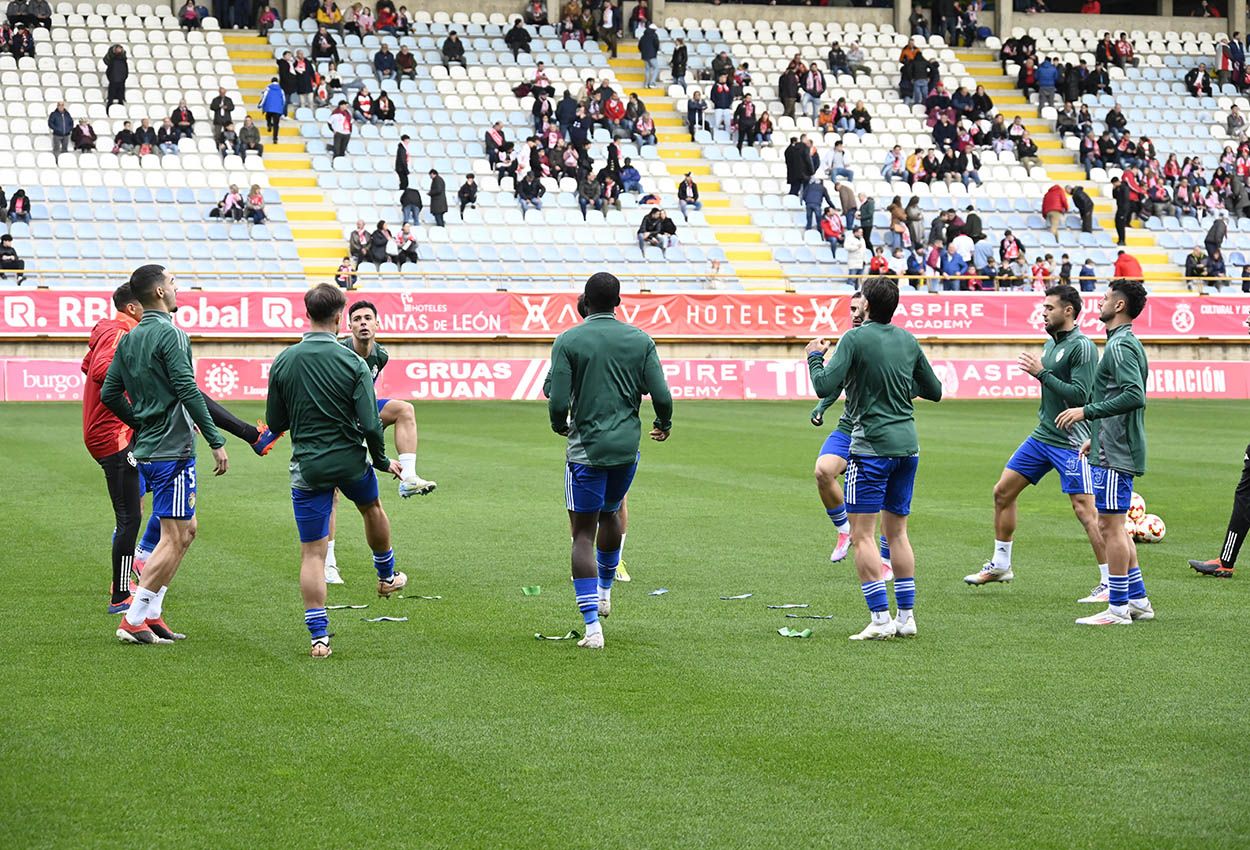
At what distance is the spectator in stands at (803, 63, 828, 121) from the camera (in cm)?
4397

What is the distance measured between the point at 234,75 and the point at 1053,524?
102 feet

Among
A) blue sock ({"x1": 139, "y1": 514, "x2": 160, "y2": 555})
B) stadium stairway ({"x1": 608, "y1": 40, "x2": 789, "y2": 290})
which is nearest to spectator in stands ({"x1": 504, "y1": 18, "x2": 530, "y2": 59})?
stadium stairway ({"x1": 608, "y1": 40, "x2": 789, "y2": 290})

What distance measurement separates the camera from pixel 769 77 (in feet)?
150

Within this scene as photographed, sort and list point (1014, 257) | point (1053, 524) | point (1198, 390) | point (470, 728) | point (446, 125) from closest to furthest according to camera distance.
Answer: point (470, 728)
point (1053, 524)
point (1198, 390)
point (1014, 257)
point (446, 125)

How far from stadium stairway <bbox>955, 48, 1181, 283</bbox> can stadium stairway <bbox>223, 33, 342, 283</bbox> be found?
1900 cm

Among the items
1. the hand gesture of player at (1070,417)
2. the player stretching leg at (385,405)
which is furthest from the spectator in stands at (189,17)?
the hand gesture of player at (1070,417)

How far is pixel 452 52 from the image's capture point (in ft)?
141

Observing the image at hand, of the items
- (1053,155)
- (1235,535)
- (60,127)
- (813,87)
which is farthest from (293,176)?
(1235,535)

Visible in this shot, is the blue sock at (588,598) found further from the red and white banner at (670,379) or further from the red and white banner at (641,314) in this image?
the red and white banner at (641,314)

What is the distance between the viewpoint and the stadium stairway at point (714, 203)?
125ft

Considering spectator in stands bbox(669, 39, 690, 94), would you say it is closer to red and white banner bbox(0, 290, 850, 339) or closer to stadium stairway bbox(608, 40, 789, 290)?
stadium stairway bbox(608, 40, 789, 290)

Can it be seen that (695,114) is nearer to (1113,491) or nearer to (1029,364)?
(1029,364)

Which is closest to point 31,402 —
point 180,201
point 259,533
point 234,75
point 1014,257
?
point 180,201

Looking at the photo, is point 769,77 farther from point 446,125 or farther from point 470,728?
point 470,728
